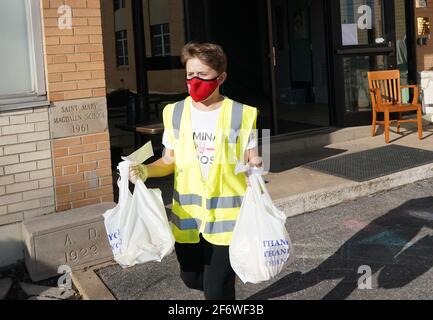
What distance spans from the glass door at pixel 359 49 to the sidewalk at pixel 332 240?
1861 millimetres

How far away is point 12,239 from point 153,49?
3.20 m

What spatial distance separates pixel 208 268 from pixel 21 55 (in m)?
2.49

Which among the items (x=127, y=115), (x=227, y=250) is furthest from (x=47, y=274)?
(x=127, y=115)

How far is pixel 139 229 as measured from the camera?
2689mm

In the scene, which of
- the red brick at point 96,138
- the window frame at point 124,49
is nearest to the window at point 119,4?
the window frame at point 124,49

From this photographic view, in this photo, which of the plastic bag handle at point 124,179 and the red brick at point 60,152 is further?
the red brick at point 60,152

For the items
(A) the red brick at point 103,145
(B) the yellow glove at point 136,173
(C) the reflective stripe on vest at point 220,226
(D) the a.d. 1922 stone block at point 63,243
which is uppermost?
(A) the red brick at point 103,145

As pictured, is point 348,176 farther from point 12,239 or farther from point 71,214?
point 12,239

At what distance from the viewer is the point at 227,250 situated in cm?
268

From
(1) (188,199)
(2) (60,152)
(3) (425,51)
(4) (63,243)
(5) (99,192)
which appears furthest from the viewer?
(3) (425,51)

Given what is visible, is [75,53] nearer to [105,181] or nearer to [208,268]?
[105,181]

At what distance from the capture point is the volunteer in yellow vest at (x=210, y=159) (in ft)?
8.71

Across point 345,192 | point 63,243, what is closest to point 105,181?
point 63,243

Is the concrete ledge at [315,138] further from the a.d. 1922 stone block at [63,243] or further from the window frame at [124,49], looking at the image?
the a.d. 1922 stone block at [63,243]
